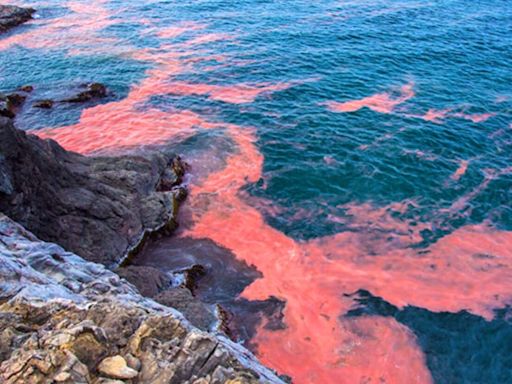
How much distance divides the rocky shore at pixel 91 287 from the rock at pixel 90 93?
17.1 metres

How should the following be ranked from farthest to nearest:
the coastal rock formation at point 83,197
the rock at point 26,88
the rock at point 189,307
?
the rock at point 26,88, the coastal rock formation at point 83,197, the rock at point 189,307

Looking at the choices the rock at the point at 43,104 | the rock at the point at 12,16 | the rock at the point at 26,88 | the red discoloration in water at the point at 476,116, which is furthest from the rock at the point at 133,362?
the rock at the point at 12,16

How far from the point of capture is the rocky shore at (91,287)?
10273 mm

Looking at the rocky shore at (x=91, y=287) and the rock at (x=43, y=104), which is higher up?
the rocky shore at (x=91, y=287)

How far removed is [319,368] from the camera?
18.9 metres

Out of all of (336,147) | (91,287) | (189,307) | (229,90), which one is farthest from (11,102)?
(91,287)

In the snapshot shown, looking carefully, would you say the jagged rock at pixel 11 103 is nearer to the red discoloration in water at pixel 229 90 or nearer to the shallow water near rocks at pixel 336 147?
the shallow water near rocks at pixel 336 147

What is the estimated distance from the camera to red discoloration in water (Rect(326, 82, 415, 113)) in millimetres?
39469

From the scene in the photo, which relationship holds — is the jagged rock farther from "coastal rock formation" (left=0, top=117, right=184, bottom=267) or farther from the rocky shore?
the rocky shore

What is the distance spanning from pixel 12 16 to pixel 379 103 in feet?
194

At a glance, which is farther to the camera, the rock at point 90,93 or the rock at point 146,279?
the rock at point 90,93

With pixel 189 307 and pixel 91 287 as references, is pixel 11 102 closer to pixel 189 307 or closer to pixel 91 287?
pixel 189 307

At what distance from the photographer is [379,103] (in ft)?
132

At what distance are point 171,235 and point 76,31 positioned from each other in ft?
158
